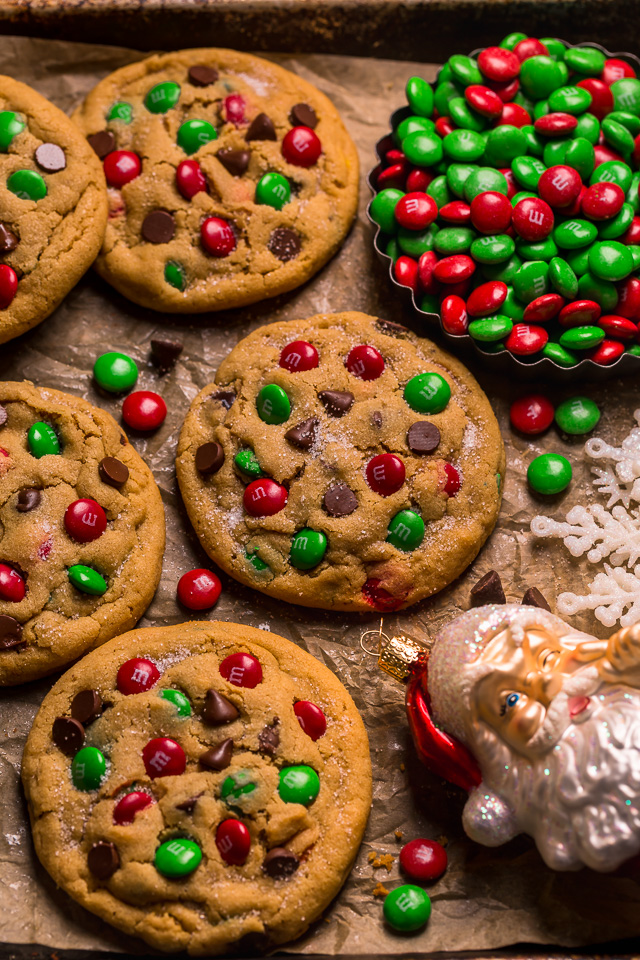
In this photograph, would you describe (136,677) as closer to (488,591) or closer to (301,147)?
(488,591)

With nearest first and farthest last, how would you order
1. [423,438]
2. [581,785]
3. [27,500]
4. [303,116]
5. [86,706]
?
1. [581,785]
2. [86,706]
3. [27,500]
4. [423,438]
5. [303,116]

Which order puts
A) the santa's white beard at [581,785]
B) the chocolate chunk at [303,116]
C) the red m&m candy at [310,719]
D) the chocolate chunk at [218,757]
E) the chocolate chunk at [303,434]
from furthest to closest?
the chocolate chunk at [303,116], the chocolate chunk at [303,434], the red m&m candy at [310,719], the chocolate chunk at [218,757], the santa's white beard at [581,785]

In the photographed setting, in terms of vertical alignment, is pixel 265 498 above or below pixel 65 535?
above

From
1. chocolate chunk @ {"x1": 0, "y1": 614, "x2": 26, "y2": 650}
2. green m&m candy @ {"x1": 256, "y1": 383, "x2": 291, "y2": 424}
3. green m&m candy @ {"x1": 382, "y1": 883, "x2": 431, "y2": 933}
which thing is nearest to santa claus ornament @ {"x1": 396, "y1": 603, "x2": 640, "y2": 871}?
green m&m candy @ {"x1": 382, "y1": 883, "x2": 431, "y2": 933}

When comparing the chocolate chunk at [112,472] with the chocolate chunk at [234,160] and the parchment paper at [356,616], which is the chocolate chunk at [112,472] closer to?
the parchment paper at [356,616]

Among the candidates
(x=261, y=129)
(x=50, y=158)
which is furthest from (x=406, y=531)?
(x=50, y=158)

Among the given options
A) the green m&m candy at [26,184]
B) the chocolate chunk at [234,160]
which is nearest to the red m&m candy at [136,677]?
the green m&m candy at [26,184]
